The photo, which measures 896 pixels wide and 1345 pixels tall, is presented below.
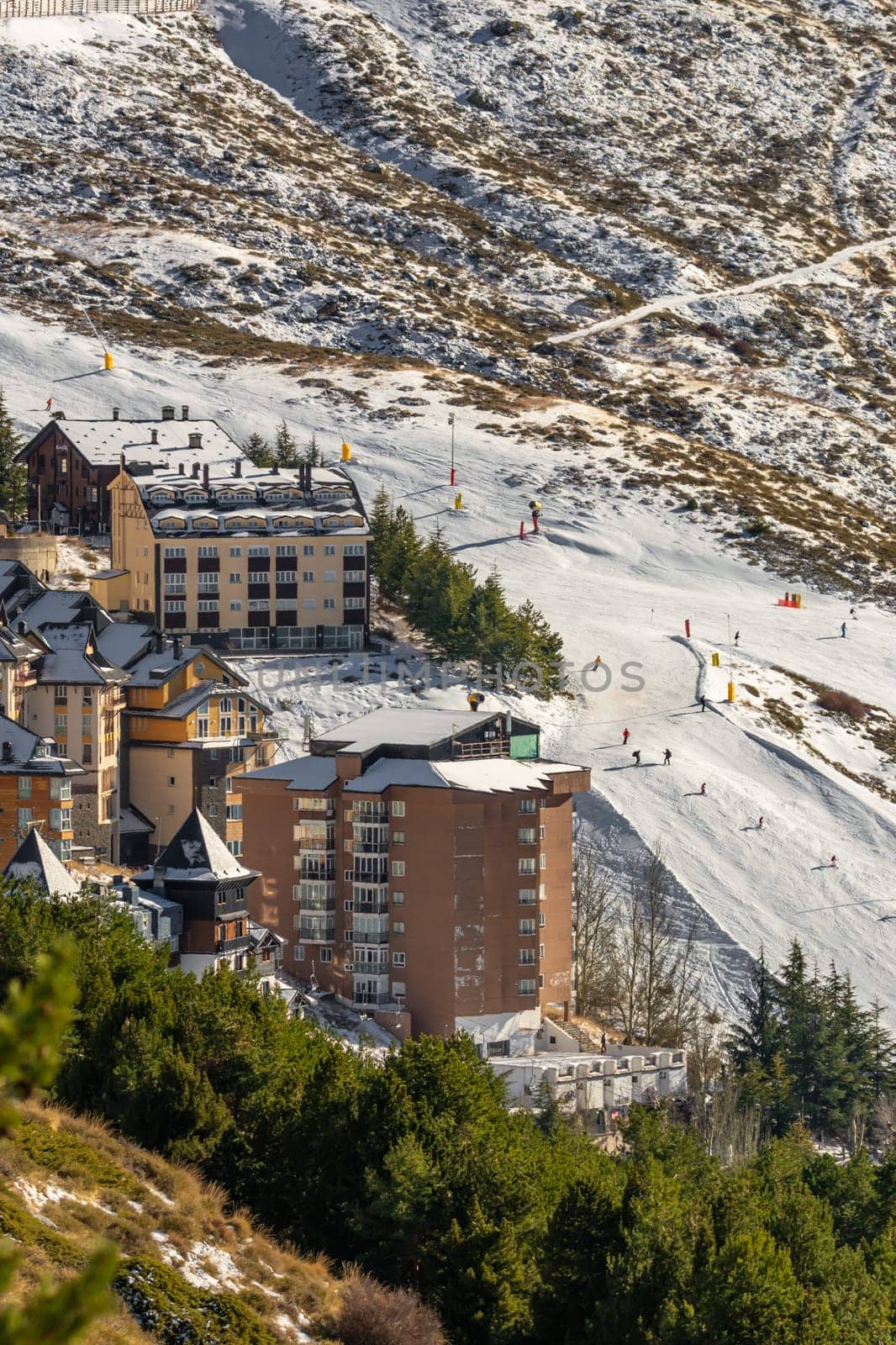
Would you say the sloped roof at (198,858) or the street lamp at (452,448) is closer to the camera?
the sloped roof at (198,858)

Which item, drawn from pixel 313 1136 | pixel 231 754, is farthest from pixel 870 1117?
pixel 313 1136

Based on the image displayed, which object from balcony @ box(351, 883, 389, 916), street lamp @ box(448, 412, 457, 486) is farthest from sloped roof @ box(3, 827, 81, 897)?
street lamp @ box(448, 412, 457, 486)

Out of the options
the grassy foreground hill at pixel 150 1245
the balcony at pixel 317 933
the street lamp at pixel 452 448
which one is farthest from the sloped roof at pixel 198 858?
the street lamp at pixel 452 448

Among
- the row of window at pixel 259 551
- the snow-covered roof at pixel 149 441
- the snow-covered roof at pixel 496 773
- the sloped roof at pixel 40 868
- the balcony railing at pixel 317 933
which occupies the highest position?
the snow-covered roof at pixel 149 441

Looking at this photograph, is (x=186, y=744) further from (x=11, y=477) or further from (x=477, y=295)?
(x=477, y=295)

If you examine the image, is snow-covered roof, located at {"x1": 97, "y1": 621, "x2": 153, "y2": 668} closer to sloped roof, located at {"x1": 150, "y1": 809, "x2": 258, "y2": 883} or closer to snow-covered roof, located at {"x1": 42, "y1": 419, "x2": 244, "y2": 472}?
sloped roof, located at {"x1": 150, "y1": 809, "x2": 258, "y2": 883}

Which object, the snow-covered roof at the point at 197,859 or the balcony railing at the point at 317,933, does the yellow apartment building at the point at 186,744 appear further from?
the snow-covered roof at the point at 197,859
